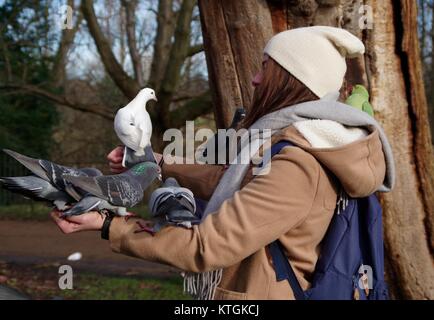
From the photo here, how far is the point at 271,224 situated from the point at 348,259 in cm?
36

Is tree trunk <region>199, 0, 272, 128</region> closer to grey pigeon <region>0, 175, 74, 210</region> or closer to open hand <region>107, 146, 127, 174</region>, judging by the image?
open hand <region>107, 146, 127, 174</region>

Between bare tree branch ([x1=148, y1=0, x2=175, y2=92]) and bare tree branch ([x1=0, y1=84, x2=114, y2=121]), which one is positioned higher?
bare tree branch ([x1=148, y1=0, x2=175, y2=92])

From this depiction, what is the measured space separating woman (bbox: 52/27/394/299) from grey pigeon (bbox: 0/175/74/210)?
6 cm

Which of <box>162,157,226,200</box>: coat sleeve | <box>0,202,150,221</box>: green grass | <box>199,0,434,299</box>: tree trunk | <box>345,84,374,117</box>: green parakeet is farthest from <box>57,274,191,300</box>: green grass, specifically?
<box>0,202,150,221</box>: green grass

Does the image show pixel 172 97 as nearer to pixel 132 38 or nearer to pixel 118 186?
pixel 132 38

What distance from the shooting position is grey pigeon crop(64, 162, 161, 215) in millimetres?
1675

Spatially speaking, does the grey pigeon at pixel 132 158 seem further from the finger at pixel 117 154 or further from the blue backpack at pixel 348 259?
the blue backpack at pixel 348 259

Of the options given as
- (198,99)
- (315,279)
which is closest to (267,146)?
(315,279)

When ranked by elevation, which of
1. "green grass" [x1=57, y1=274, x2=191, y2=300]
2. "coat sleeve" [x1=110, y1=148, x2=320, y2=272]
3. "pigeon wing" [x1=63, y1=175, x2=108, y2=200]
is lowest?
"green grass" [x1=57, y1=274, x2=191, y2=300]

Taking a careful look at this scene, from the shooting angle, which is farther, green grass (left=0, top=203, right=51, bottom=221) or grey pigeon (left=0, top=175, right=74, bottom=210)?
green grass (left=0, top=203, right=51, bottom=221)

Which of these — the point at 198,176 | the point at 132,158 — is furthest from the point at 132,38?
the point at 132,158

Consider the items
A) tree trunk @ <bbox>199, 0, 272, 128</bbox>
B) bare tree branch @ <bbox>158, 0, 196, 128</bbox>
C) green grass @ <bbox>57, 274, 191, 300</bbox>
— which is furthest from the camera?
bare tree branch @ <bbox>158, 0, 196, 128</bbox>

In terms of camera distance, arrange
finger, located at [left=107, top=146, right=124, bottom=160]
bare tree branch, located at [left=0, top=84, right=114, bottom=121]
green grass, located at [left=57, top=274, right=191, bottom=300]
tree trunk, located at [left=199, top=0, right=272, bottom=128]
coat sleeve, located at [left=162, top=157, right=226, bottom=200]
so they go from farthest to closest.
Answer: bare tree branch, located at [left=0, top=84, right=114, bottom=121] < green grass, located at [left=57, top=274, right=191, bottom=300] < tree trunk, located at [left=199, top=0, right=272, bottom=128] < coat sleeve, located at [left=162, top=157, right=226, bottom=200] < finger, located at [left=107, top=146, right=124, bottom=160]

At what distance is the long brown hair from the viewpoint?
1.89 metres
